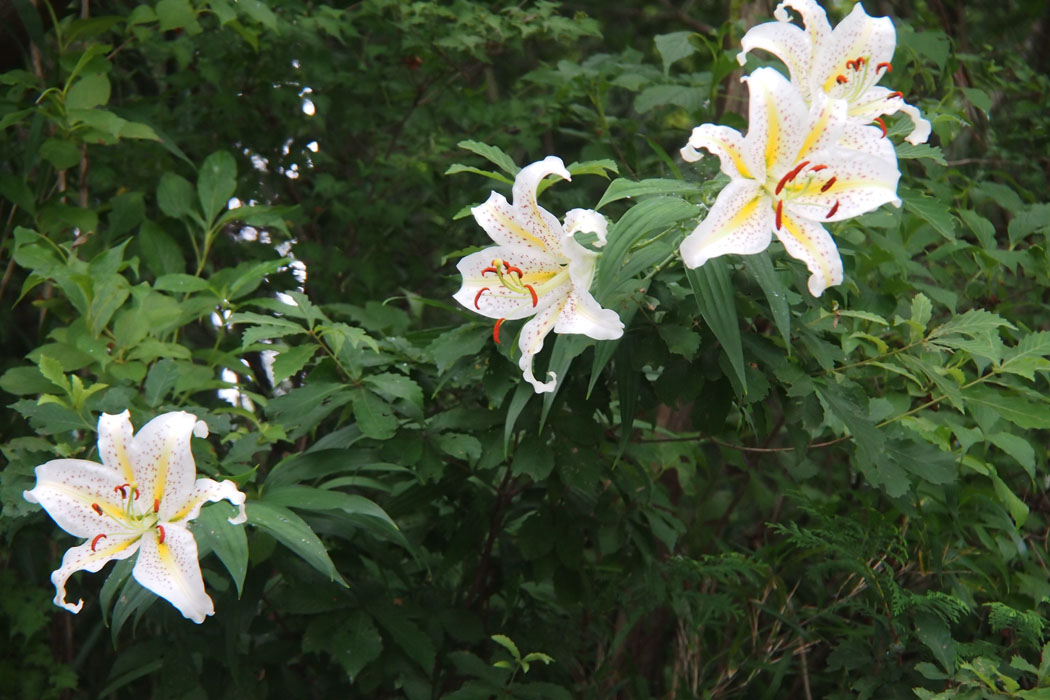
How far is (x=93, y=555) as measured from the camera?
1.31m

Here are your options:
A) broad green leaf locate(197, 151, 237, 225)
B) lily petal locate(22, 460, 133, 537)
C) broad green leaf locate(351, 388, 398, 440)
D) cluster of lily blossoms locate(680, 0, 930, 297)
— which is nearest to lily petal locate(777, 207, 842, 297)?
cluster of lily blossoms locate(680, 0, 930, 297)

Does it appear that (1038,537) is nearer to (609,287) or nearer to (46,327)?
(609,287)

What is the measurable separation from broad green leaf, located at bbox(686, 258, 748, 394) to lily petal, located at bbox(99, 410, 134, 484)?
2.39ft

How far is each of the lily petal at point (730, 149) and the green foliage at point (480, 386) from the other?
0.08 m

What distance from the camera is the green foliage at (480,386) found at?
149 centimetres

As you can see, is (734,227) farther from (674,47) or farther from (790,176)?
(674,47)

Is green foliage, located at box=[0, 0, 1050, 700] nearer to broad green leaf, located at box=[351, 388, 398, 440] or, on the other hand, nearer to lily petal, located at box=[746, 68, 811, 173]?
broad green leaf, located at box=[351, 388, 398, 440]

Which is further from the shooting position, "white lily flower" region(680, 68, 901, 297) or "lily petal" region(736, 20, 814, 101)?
"lily petal" region(736, 20, 814, 101)

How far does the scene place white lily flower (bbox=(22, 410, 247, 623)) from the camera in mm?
1308

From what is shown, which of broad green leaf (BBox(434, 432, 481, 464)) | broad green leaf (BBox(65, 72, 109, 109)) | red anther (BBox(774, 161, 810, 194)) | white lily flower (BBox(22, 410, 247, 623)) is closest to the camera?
red anther (BBox(774, 161, 810, 194))

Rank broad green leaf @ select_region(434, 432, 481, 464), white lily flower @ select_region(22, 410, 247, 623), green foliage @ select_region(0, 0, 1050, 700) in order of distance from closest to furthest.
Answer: white lily flower @ select_region(22, 410, 247, 623), green foliage @ select_region(0, 0, 1050, 700), broad green leaf @ select_region(434, 432, 481, 464)

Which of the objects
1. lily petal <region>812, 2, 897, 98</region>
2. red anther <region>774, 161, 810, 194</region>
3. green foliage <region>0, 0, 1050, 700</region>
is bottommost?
green foliage <region>0, 0, 1050, 700</region>

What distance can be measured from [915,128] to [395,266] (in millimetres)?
1617

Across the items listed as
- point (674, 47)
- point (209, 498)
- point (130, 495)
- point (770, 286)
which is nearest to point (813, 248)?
point (770, 286)
